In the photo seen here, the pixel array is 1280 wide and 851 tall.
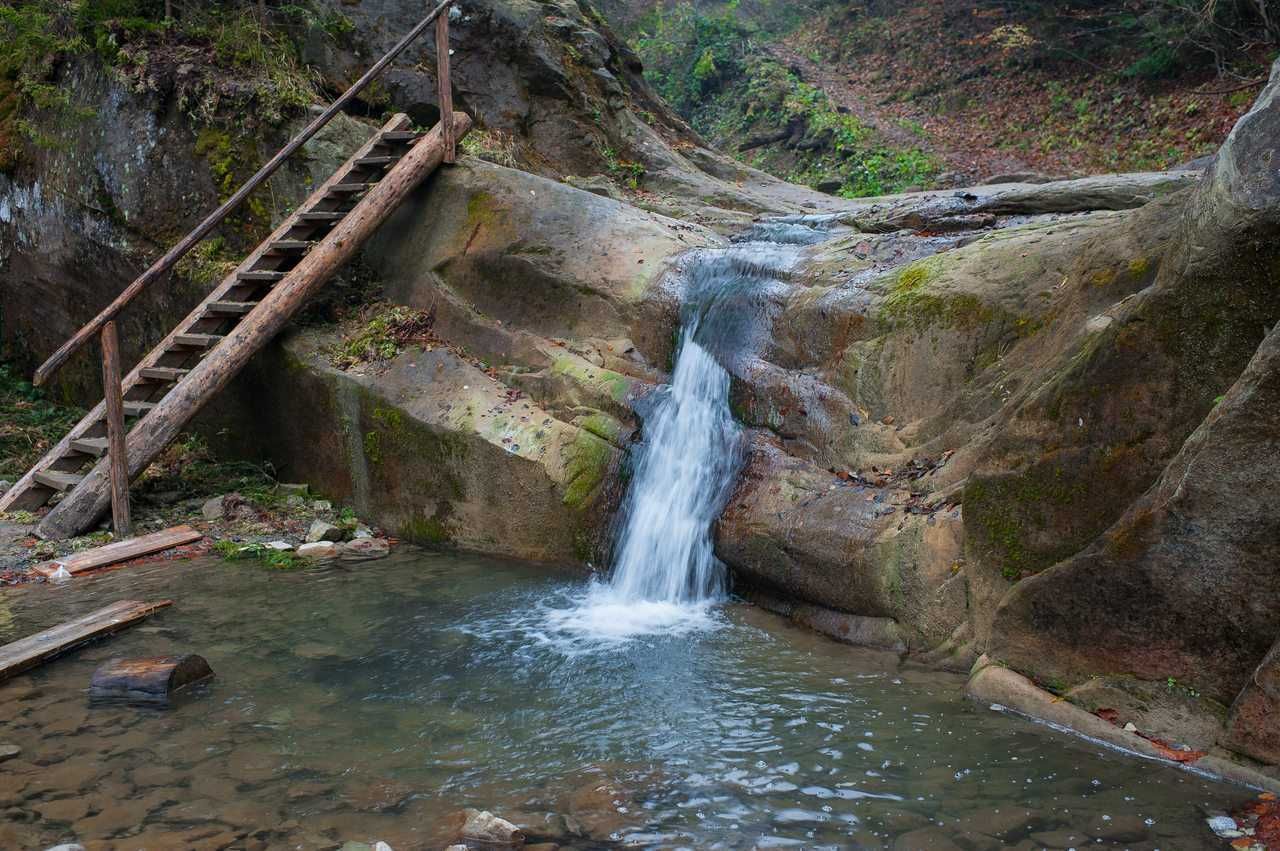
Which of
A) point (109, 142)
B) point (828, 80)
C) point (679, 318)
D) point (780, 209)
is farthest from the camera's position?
point (828, 80)

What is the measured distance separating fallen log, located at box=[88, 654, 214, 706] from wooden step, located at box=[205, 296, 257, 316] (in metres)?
4.78

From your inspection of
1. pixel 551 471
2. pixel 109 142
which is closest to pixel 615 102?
pixel 109 142

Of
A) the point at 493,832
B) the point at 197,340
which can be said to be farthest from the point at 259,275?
the point at 493,832

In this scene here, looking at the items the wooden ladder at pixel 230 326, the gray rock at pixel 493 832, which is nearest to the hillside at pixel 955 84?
the wooden ladder at pixel 230 326

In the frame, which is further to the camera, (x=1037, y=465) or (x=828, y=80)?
(x=828, y=80)

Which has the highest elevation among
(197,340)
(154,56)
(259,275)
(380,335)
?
(154,56)

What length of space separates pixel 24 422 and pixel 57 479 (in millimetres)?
3444

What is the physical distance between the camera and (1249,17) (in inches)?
633

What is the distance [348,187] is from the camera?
35.4ft

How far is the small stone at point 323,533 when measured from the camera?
890cm

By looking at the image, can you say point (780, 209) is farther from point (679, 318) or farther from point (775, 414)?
point (775, 414)

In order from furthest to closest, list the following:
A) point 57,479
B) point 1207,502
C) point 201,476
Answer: point 201,476, point 57,479, point 1207,502

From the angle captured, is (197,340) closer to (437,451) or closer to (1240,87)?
(437,451)

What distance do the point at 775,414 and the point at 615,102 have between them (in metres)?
8.02
